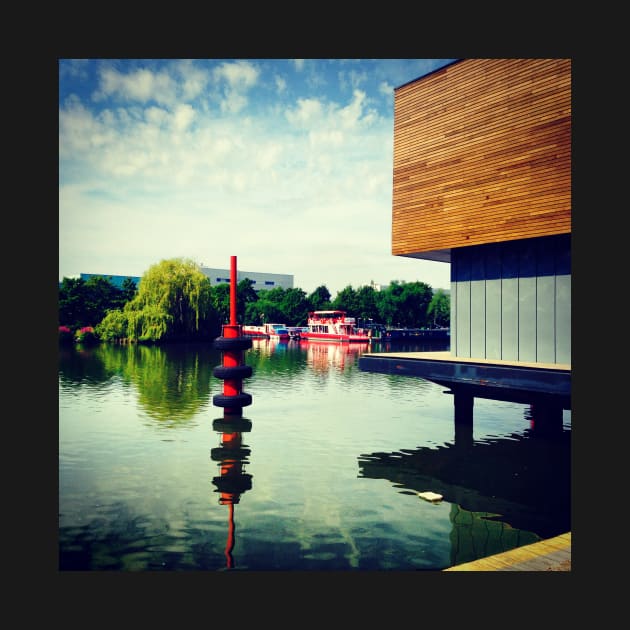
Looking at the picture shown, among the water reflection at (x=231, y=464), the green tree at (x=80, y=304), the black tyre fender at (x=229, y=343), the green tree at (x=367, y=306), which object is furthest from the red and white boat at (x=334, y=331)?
the black tyre fender at (x=229, y=343)

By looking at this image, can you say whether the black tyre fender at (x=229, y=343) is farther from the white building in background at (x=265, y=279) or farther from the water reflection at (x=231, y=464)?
the white building in background at (x=265, y=279)

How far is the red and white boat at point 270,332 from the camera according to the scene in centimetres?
8420

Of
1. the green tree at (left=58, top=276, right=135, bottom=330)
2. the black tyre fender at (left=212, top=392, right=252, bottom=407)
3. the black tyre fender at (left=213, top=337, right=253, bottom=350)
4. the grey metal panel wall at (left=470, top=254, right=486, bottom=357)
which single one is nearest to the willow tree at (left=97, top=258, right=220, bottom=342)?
the green tree at (left=58, top=276, right=135, bottom=330)

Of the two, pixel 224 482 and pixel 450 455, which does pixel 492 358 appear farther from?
pixel 224 482

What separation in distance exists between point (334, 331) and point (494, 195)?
62.6 meters

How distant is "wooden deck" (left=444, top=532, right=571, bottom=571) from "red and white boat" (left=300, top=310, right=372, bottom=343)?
65.2 meters

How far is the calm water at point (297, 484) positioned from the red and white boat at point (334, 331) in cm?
4966

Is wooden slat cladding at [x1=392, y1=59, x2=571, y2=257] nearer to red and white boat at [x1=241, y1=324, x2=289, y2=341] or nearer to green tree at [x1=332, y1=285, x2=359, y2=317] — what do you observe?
red and white boat at [x1=241, y1=324, x2=289, y2=341]

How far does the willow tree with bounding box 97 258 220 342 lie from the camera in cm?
5594

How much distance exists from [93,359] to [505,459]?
3432 centimetres

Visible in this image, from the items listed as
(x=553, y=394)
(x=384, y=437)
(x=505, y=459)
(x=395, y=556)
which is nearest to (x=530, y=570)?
(x=395, y=556)

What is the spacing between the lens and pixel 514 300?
46.0 ft

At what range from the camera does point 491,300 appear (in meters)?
14.7

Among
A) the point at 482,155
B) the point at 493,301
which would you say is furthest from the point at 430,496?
the point at 482,155
